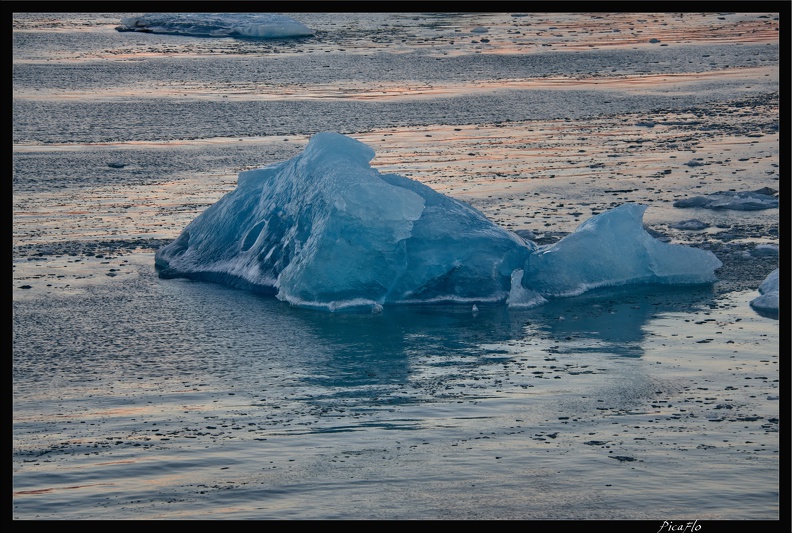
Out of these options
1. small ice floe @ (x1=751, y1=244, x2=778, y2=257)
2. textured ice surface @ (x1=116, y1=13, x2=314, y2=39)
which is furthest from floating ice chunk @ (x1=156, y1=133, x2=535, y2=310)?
textured ice surface @ (x1=116, y1=13, x2=314, y2=39)

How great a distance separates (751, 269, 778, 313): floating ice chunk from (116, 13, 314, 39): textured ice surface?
619 inches

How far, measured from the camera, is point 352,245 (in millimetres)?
8758

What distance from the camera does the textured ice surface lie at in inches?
903

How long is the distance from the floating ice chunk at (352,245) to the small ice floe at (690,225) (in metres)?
1.76

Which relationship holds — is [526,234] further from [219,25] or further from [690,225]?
[219,25]

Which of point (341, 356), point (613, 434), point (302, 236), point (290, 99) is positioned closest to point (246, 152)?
point (290, 99)

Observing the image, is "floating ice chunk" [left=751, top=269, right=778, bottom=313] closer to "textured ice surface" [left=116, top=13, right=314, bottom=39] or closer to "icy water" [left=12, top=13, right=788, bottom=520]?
"icy water" [left=12, top=13, right=788, bottom=520]

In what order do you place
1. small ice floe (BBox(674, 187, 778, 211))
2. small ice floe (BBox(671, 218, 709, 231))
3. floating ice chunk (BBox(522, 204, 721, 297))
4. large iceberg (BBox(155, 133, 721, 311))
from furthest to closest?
small ice floe (BBox(674, 187, 778, 211)), small ice floe (BBox(671, 218, 709, 231)), floating ice chunk (BBox(522, 204, 721, 297)), large iceberg (BBox(155, 133, 721, 311))

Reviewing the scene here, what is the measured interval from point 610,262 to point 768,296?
3.95ft

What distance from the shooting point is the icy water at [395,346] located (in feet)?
18.4

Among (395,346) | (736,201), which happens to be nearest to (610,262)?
(395,346)

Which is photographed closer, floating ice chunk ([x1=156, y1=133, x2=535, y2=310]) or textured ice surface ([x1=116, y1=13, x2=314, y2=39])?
floating ice chunk ([x1=156, y1=133, x2=535, y2=310])

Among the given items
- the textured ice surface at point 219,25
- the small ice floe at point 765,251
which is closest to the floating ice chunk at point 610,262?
the small ice floe at point 765,251
